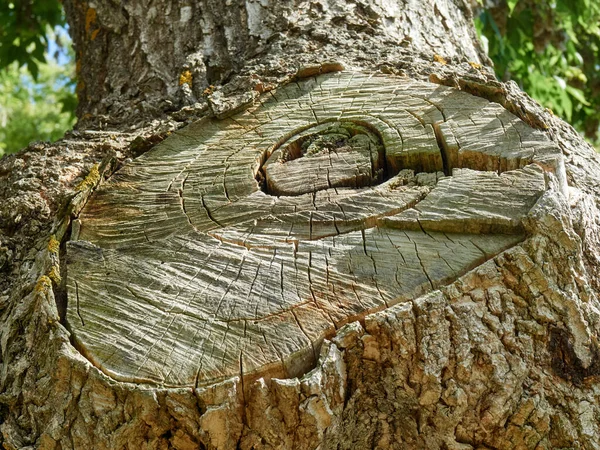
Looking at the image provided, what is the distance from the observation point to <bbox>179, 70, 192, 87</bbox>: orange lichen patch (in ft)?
9.59

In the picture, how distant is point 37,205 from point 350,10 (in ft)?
5.03

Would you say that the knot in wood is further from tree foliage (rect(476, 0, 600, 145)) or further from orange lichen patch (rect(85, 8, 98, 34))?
tree foliage (rect(476, 0, 600, 145))

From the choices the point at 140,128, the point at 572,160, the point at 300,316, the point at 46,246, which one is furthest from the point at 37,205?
the point at 572,160

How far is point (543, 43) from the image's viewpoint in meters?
5.67

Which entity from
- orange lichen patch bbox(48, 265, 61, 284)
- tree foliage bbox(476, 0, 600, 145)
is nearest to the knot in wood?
orange lichen patch bbox(48, 265, 61, 284)

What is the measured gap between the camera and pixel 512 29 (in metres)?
5.62

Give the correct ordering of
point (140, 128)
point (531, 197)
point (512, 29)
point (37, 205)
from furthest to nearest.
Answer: point (512, 29)
point (140, 128)
point (37, 205)
point (531, 197)

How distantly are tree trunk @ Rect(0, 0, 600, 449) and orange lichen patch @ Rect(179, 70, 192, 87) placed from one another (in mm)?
503

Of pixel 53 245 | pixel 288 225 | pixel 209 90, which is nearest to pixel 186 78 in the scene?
pixel 209 90

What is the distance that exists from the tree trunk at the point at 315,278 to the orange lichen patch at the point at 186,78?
503 mm

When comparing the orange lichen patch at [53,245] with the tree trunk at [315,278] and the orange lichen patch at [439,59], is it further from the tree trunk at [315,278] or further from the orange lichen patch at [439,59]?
the orange lichen patch at [439,59]

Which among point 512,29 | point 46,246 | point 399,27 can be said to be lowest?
point 512,29

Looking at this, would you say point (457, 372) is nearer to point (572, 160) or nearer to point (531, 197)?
point (531, 197)

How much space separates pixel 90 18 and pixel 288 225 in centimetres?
228
